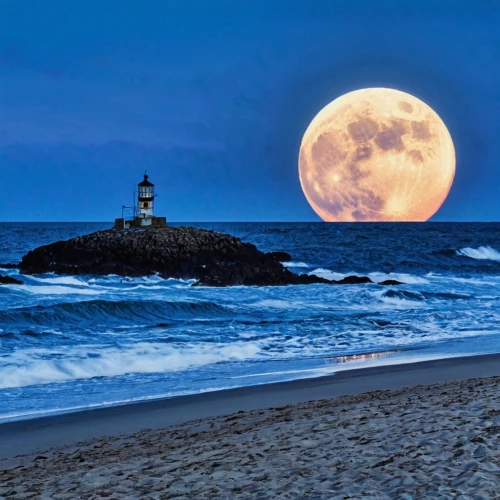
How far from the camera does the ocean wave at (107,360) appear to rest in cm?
1180

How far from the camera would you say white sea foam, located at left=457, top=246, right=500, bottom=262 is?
57.2 meters

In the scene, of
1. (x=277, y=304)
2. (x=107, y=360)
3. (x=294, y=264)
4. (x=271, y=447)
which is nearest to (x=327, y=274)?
(x=294, y=264)

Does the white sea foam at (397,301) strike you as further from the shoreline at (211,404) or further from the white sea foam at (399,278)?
the shoreline at (211,404)

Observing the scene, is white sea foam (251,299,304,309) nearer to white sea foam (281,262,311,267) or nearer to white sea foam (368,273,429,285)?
white sea foam (368,273,429,285)

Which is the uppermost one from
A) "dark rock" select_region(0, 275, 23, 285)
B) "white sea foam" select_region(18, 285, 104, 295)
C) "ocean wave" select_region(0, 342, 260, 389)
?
"dark rock" select_region(0, 275, 23, 285)

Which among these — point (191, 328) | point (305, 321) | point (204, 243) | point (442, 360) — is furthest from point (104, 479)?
point (204, 243)

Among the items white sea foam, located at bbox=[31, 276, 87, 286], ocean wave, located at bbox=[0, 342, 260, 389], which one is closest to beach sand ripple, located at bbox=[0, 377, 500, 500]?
ocean wave, located at bbox=[0, 342, 260, 389]

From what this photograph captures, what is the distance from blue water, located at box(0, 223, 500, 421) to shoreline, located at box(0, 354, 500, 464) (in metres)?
0.54

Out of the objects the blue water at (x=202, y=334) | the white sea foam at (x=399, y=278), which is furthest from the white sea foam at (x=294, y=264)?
the blue water at (x=202, y=334)

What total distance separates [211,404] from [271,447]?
3.10 meters

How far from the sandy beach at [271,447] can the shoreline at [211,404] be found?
27mm

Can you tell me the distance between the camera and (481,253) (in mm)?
59156

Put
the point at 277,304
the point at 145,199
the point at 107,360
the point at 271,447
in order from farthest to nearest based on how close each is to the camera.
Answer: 1. the point at 145,199
2. the point at 277,304
3. the point at 107,360
4. the point at 271,447

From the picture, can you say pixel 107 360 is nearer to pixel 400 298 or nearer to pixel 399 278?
pixel 400 298
